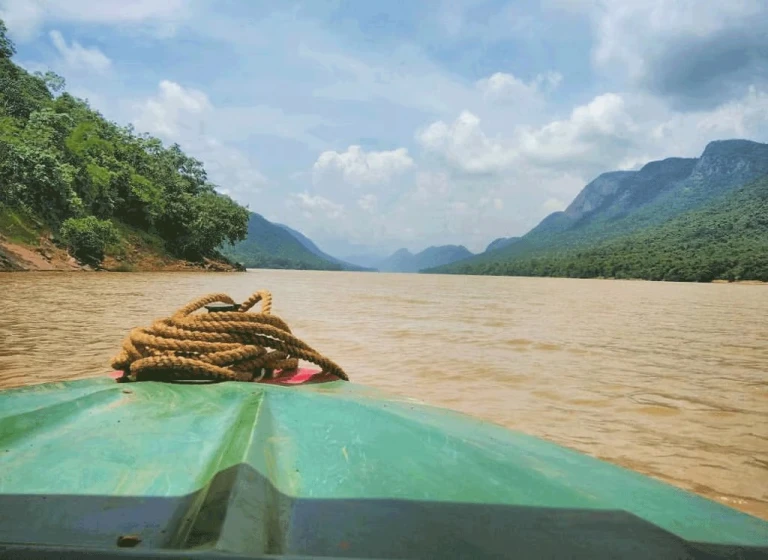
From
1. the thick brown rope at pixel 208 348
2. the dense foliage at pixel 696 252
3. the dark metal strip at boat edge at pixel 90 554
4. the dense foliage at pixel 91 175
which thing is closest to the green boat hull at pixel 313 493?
the dark metal strip at boat edge at pixel 90 554

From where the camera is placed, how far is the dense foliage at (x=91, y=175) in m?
22.5

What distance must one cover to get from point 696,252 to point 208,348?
83.0 meters

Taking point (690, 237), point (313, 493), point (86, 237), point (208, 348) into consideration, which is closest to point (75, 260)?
point (86, 237)

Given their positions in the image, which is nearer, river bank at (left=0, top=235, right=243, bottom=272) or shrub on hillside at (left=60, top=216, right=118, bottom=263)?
river bank at (left=0, top=235, right=243, bottom=272)

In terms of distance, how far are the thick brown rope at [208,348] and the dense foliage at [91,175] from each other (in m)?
24.3

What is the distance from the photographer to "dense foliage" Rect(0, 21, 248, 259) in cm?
2250

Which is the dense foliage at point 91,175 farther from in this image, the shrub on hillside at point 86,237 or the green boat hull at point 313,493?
the green boat hull at point 313,493

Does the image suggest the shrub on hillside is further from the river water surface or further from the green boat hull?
the green boat hull

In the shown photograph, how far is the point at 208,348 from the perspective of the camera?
273 centimetres

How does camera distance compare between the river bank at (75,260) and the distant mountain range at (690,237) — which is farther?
the distant mountain range at (690,237)

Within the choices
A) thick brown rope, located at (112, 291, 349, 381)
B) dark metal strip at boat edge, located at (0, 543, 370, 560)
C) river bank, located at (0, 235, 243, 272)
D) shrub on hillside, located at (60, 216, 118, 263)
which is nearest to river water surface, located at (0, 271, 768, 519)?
thick brown rope, located at (112, 291, 349, 381)

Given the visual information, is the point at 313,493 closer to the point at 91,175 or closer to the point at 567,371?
the point at 567,371

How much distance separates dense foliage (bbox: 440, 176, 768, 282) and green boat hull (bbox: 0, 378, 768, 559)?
6088cm

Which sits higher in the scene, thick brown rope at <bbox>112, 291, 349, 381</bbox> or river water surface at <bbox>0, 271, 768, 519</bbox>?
thick brown rope at <bbox>112, 291, 349, 381</bbox>
